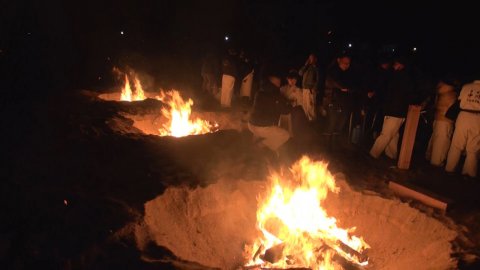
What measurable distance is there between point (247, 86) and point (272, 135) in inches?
187

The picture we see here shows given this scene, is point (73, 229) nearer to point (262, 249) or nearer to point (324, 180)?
point (262, 249)

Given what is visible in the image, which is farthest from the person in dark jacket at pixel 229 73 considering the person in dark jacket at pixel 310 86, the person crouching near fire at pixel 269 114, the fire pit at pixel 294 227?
the fire pit at pixel 294 227

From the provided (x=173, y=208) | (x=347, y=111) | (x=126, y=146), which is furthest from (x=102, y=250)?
(x=347, y=111)

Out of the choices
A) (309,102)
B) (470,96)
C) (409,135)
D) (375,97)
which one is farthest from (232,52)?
(470,96)

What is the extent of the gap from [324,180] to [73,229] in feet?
12.4

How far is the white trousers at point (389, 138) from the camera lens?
7238mm

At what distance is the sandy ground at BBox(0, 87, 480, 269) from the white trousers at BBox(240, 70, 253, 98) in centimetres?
391

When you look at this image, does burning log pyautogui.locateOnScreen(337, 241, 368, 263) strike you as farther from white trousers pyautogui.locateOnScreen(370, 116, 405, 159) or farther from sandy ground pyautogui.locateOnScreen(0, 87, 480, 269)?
white trousers pyautogui.locateOnScreen(370, 116, 405, 159)

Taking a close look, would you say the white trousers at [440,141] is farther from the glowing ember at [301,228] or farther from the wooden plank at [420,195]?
the glowing ember at [301,228]

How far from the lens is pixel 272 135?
7129 mm

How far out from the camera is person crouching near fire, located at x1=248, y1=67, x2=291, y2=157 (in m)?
6.86

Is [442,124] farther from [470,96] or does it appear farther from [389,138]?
[389,138]

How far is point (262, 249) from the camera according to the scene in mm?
4770

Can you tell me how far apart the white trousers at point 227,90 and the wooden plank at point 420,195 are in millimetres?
5936
